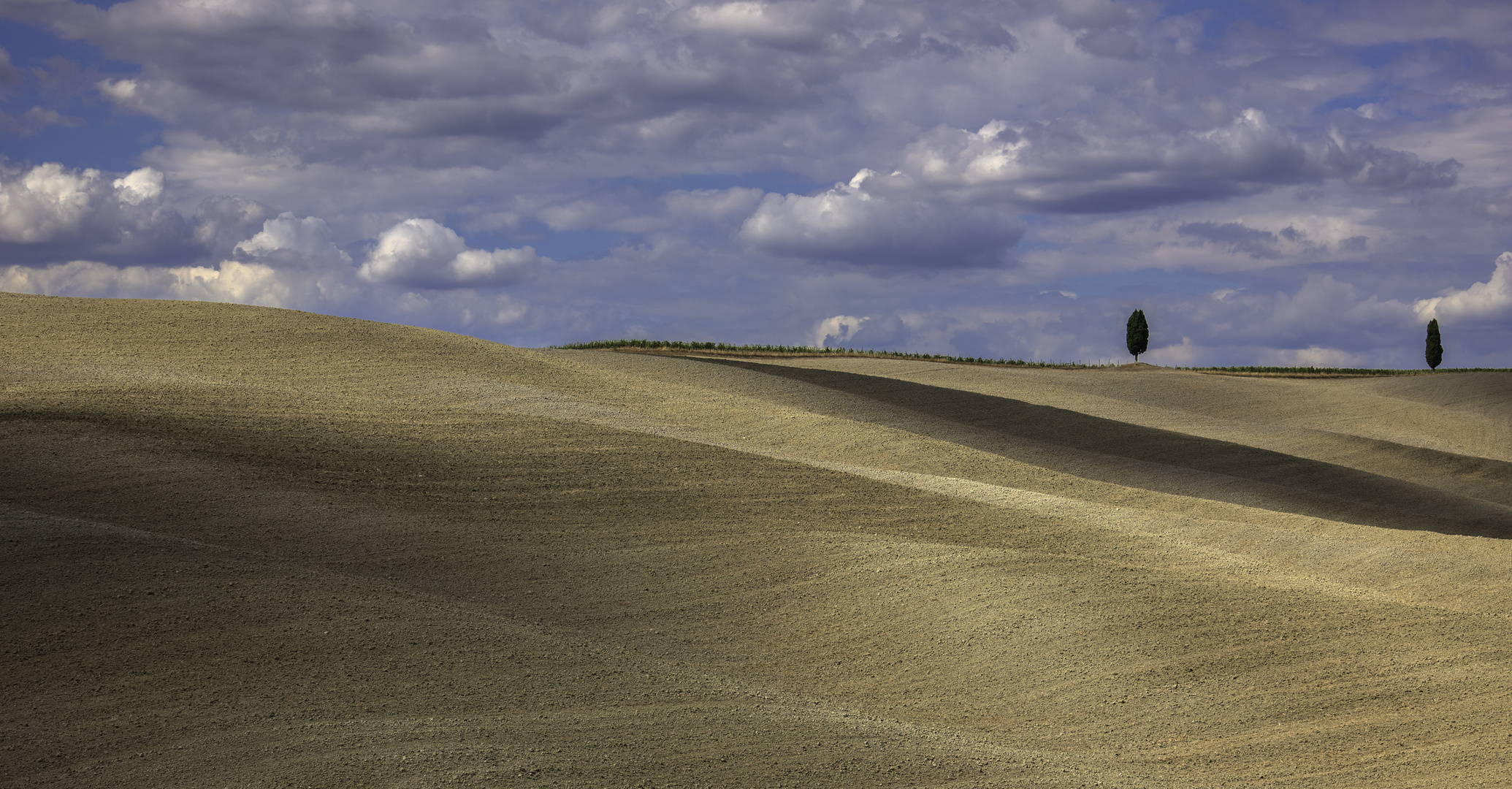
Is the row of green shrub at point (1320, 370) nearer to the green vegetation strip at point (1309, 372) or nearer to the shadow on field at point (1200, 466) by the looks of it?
the green vegetation strip at point (1309, 372)

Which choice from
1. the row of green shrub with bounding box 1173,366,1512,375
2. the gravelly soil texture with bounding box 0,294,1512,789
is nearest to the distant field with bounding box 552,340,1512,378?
the row of green shrub with bounding box 1173,366,1512,375

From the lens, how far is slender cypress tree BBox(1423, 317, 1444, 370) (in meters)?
47.0

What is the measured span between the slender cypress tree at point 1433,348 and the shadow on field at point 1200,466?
2914 cm

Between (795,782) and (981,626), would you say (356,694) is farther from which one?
(981,626)

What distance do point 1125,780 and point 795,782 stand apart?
8.06 ft

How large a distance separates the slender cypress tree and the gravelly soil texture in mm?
34367

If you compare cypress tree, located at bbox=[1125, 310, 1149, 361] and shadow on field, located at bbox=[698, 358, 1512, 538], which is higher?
cypress tree, located at bbox=[1125, 310, 1149, 361]

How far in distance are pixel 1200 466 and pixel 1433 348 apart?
35.4m

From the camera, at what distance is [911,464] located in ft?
54.6

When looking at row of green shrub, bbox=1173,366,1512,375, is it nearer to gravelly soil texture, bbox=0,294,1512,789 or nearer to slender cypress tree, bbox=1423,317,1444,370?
slender cypress tree, bbox=1423,317,1444,370

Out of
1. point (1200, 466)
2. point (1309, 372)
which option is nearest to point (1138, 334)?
point (1309, 372)

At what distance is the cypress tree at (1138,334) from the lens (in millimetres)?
44594

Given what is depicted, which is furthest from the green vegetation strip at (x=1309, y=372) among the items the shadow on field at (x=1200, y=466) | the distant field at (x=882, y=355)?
the shadow on field at (x=1200, y=466)

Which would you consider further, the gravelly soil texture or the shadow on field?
the shadow on field
